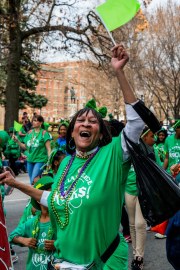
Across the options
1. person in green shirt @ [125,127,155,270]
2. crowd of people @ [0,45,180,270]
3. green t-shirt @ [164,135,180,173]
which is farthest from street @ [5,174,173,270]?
crowd of people @ [0,45,180,270]

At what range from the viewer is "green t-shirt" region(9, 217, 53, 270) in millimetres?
3488

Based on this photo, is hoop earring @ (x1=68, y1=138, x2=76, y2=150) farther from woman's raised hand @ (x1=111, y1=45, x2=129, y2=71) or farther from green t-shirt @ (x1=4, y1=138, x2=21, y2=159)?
green t-shirt @ (x1=4, y1=138, x2=21, y2=159)

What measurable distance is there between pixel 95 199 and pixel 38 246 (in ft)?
3.91

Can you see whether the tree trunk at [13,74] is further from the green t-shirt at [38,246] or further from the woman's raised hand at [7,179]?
the woman's raised hand at [7,179]

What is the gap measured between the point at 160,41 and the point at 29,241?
23049 mm

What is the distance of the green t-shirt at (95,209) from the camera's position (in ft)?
8.34

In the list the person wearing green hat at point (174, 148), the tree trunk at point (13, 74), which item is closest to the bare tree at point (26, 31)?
the tree trunk at point (13, 74)

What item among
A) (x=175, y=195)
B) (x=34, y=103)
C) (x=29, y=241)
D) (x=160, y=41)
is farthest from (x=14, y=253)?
(x=34, y=103)

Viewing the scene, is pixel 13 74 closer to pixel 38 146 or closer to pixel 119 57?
pixel 38 146

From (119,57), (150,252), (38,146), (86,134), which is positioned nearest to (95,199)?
(86,134)

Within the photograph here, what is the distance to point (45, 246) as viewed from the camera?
3445mm

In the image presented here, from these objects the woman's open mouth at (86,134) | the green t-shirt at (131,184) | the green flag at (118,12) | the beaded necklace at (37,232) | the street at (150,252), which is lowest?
the street at (150,252)

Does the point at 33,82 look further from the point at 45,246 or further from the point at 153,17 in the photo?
the point at 45,246

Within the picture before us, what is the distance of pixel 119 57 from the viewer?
2.56 metres
